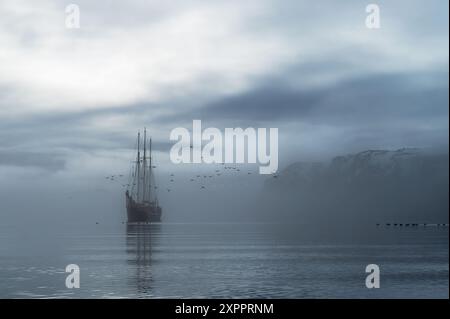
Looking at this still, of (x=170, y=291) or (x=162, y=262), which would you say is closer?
(x=170, y=291)

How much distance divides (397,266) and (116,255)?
195ft

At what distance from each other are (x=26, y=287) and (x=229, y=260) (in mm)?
55151

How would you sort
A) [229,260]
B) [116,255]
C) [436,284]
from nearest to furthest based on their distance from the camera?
[436,284]
[229,260]
[116,255]

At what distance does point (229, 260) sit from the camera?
13162cm

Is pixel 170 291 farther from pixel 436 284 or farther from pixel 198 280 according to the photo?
pixel 436 284

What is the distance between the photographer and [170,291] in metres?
81.5
